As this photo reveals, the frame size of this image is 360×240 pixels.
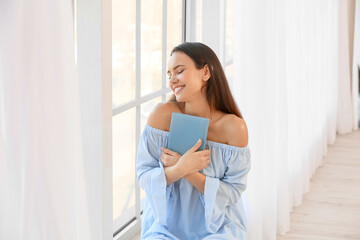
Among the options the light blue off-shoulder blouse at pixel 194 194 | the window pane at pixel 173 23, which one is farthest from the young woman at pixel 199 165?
the window pane at pixel 173 23

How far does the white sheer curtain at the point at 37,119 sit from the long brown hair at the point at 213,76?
668 millimetres

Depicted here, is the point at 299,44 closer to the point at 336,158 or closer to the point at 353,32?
the point at 336,158

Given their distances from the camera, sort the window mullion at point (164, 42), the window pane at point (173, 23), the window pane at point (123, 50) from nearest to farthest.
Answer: the window pane at point (123, 50) → the window mullion at point (164, 42) → the window pane at point (173, 23)

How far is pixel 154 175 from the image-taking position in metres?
2.09

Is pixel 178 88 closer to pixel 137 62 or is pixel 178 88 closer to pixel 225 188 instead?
pixel 225 188

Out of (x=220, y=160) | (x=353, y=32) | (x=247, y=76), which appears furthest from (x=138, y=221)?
(x=353, y=32)

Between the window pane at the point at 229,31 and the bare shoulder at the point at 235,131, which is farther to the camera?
the window pane at the point at 229,31

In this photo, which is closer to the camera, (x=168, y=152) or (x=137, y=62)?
(x=168, y=152)

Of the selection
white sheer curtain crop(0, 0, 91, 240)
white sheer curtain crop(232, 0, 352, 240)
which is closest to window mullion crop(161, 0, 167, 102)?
white sheer curtain crop(232, 0, 352, 240)

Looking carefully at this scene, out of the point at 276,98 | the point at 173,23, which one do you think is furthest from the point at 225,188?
the point at 173,23

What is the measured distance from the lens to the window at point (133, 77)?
2875mm

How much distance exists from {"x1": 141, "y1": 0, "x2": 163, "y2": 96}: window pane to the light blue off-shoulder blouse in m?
1.01

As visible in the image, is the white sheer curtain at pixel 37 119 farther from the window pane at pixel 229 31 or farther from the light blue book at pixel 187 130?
the window pane at pixel 229 31

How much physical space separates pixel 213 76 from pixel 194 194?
43 centimetres
